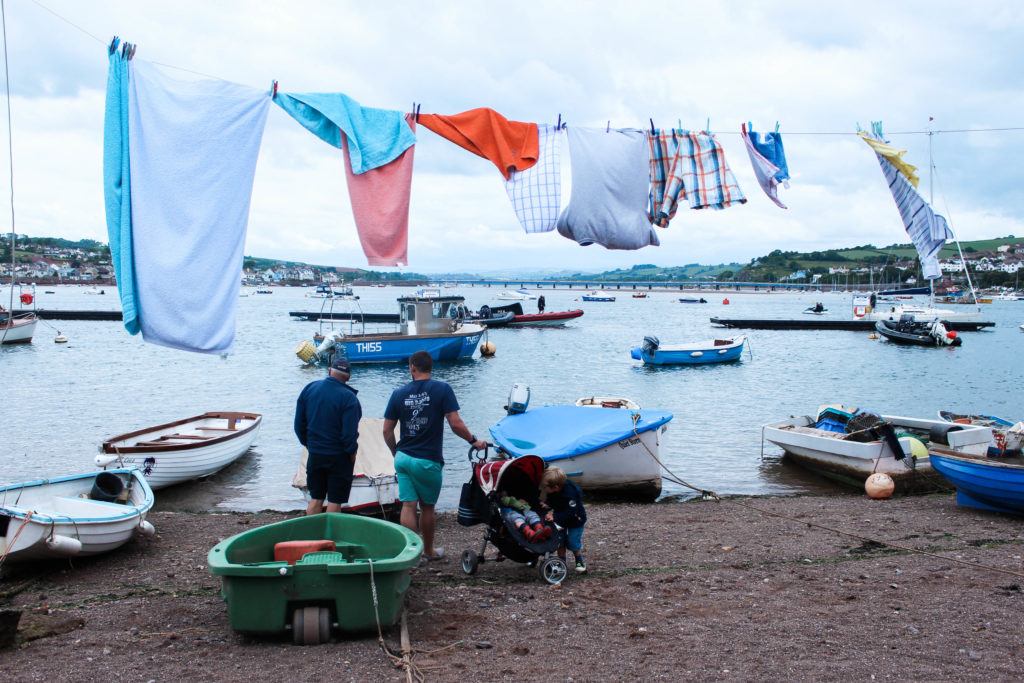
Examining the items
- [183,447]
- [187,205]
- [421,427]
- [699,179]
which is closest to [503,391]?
[183,447]

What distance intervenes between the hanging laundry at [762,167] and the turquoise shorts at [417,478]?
5.39 m

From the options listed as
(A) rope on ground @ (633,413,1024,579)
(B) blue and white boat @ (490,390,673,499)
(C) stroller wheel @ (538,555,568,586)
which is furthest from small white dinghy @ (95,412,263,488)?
(C) stroller wheel @ (538,555,568,586)

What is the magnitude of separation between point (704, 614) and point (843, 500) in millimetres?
7731

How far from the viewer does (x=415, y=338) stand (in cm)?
3888

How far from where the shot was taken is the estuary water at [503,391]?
57.2 ft

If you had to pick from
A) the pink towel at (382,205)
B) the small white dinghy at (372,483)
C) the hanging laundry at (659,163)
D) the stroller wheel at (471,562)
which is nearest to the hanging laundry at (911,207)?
the hanging laundry at (659,163)

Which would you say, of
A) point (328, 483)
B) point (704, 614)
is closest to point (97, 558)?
point (328, 483)

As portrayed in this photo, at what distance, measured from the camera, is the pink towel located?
7.60m

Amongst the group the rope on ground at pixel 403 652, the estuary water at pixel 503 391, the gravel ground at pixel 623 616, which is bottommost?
the estuary water at pixel 503 391

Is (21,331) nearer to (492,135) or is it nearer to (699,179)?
(492,135)

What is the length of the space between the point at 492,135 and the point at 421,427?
10.2 ft

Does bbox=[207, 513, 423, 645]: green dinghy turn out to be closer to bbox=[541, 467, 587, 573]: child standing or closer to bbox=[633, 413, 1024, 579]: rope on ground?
bbox=[541, 467, 587, 573]: child standing

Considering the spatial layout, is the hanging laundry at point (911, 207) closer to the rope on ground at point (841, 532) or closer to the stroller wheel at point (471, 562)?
the rope on ground at point (841, 532)

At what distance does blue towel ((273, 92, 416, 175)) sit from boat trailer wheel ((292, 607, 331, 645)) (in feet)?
12.7
